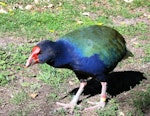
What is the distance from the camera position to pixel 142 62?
722cm

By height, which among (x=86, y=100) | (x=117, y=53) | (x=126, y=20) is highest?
(x=117, y=53)

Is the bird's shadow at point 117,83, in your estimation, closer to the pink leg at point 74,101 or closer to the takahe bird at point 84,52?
the pink leg at point 74,101

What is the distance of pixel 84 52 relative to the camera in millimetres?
5125

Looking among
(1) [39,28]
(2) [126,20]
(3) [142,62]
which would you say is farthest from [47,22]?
(3) [142,62]

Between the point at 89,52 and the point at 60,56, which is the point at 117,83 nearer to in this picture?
the point at 89,52

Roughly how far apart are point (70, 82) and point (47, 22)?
250 centimetres

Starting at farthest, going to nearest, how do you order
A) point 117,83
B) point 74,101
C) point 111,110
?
point 117,83 < point 74,101 < point 111,110

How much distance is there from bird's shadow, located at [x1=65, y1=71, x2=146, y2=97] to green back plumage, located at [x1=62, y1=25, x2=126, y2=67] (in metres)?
0.80

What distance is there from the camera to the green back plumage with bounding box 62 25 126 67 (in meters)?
5.18

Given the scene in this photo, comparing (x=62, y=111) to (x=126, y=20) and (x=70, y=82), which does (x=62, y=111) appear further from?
(x=126, y=20)

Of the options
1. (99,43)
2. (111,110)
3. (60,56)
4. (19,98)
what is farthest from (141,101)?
(19,98)

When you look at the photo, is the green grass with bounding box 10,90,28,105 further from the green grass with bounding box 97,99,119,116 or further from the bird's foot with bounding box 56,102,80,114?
the green grass with bounding box 97,99,119,116

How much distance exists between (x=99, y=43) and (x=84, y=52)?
1.06ft

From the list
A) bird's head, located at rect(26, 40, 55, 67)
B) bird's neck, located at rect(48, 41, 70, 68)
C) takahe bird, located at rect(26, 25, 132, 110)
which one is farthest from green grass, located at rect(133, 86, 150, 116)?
bird's head, located at rect(26, 40, 55, 67)
